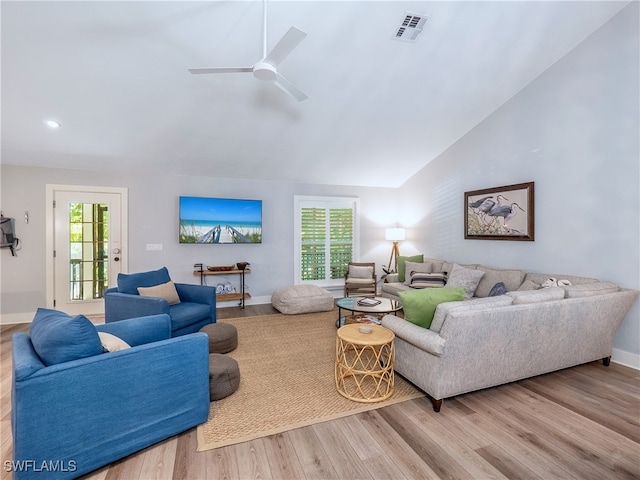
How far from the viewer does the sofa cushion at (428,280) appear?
489 cm

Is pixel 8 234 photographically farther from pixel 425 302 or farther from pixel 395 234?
pixel 395 234

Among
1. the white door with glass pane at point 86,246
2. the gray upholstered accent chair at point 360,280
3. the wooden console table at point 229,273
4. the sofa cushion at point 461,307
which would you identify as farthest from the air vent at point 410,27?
the white door with glass pane at point 86,246

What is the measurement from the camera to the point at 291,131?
4.55 meters

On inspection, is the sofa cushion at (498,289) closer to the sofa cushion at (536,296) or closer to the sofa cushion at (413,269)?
the sofa cushion at (536,296)

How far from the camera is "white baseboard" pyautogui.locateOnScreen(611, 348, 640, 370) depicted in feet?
10.4

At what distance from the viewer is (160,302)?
3.23 m

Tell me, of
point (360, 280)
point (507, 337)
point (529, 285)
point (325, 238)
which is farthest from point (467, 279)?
point (325, 238)

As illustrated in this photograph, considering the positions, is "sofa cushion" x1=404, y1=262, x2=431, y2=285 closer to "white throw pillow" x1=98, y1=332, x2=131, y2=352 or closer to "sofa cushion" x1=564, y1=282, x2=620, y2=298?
"sofa cushion" x1=564, y1=282, x2=620, y2=298

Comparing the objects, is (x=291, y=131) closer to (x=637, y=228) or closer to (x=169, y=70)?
(x=169, y=70)

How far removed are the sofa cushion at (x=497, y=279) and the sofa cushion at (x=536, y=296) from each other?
54.5 inches

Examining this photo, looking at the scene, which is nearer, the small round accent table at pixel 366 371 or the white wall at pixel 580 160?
the small round accent table at pixel 366 371

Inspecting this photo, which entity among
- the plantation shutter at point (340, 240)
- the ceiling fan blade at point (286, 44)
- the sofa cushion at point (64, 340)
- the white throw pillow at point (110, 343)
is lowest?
the white throw pillow at point (110, 343)

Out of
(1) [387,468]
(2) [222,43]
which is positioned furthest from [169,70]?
(1) [387,468]

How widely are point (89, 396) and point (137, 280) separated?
2.29 m
